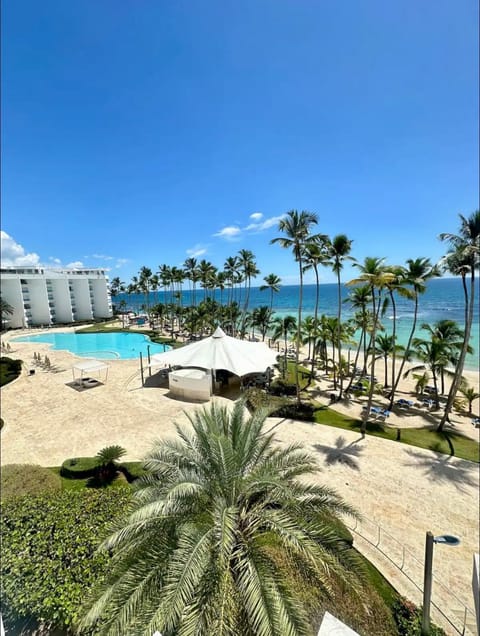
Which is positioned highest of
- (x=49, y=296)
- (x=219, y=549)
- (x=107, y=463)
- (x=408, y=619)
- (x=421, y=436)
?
(x=49, y=296)

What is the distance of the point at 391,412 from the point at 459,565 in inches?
486

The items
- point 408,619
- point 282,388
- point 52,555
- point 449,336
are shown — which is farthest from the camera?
point 282,388

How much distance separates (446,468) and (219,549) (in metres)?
12.5

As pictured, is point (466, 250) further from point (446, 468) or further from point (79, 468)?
point (79, 468)

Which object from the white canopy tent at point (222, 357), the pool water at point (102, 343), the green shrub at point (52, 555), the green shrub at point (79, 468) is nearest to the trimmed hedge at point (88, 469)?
the green shrub at point (79, 468)

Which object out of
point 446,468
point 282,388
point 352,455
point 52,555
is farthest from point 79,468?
point 446,468

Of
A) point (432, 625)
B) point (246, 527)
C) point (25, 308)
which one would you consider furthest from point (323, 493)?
point (25, 308)

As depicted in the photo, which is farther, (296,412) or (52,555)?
(296,412)

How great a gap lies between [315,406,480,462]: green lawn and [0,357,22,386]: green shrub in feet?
80.6

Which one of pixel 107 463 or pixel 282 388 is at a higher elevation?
pixel 107 463

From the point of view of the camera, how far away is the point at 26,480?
1052 centimetres

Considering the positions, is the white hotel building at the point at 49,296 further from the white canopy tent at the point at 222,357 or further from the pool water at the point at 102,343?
the white canopy tent at the point at 222,357

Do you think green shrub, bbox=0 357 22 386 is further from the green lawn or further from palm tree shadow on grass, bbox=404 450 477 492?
palm tree shadow on grass, bbox=404 450 477 492

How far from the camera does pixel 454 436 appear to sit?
1606cm
